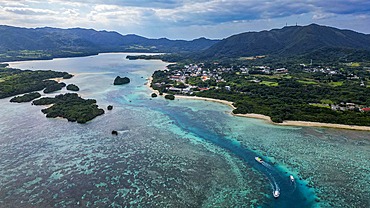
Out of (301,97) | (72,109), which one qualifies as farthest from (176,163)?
(301,97)

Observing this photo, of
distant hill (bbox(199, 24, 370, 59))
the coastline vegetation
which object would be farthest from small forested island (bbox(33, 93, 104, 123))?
distant hill (bbox(199, 24, 370, 59))

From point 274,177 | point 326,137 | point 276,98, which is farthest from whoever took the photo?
point 276,98

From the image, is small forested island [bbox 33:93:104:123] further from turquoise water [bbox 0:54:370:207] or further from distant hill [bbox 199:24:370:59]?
distant hill [bbox 199:24:370:59]

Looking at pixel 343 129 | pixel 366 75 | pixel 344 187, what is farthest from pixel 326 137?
pixel 366 75

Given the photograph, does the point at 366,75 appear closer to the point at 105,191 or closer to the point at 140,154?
the point at 140,154

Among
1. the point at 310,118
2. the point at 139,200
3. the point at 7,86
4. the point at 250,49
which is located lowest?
the point at 139,200

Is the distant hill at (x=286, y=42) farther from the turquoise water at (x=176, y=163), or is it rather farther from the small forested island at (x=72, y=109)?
the turquoise water at (x=176, y=163)

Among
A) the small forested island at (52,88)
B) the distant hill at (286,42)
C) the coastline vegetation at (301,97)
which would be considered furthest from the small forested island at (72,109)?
the distant hill at (286,42)
